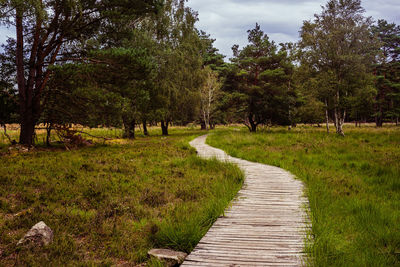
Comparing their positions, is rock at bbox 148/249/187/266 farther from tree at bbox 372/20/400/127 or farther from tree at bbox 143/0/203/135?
tree at bbox 372/20/400/127

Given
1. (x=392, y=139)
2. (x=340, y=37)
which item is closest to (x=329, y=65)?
(x=340, y=37)

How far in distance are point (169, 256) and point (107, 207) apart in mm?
2532

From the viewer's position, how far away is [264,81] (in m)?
27.3

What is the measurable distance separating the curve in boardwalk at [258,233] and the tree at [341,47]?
18950 mm

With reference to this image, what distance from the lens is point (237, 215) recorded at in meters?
4.27

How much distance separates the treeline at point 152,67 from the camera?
12.4 metres

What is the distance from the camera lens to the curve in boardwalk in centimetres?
287

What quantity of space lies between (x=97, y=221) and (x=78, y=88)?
9.16 metres

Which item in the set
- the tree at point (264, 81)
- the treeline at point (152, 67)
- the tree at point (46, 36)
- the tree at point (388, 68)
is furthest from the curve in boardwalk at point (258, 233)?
the tree at point (388, 68)

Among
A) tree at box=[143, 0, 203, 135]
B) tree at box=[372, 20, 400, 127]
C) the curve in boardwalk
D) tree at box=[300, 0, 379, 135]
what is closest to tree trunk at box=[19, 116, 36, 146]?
tree at box=[143, 0, 203, 135]

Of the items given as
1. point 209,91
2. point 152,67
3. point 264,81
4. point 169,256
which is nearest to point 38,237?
point 169,256

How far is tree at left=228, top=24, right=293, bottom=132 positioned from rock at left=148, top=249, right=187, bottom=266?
2470 centimetres

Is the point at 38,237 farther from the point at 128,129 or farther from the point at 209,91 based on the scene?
the point at 209,91

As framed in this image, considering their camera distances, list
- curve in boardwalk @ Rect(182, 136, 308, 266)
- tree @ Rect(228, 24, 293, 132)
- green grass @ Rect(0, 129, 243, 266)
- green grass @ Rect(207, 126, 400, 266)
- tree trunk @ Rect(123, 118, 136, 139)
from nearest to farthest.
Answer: curve in boardwalk @ Rect(182, 136, 308, 266) < green grass @ Rect(207, 126, 400, 266) < green grass @ Rect(0, 129, 243, 266) < tree trunk @ Rect(123, 118, 136, 139) < tree @ Rect(228, 24, 293, 132)
